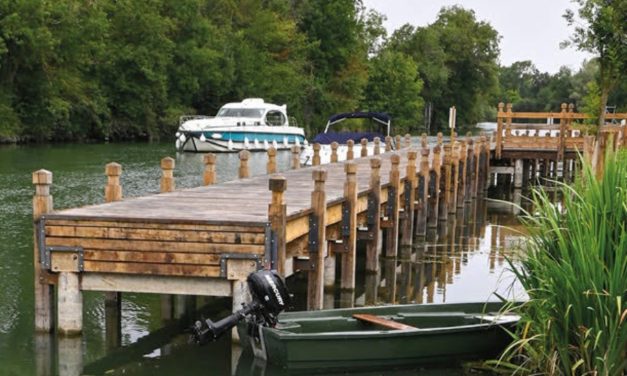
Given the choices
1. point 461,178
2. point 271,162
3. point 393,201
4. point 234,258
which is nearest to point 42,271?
point 234,258

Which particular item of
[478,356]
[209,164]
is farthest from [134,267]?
[209,164]

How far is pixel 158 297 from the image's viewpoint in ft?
44.0

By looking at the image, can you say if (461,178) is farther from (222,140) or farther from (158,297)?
(222,140)

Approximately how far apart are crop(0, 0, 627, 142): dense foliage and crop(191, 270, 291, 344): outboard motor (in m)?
27.2

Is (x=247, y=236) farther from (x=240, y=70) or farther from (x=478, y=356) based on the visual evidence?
(x=240, y=70)

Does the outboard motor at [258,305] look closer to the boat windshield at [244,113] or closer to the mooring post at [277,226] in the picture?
the mooring post at [277,226]

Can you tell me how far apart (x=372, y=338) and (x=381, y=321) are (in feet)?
1.90

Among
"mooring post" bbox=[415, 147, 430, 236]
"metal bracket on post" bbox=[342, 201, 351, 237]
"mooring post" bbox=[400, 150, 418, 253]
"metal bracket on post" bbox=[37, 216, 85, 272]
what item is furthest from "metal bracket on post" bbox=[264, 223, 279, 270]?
"mooring post" bbox=[415, 147, 430, 236]

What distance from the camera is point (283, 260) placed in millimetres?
9914

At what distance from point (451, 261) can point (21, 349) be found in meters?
9.52

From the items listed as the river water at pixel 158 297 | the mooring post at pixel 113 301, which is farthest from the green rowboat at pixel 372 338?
the mooring post at pixel 113 301

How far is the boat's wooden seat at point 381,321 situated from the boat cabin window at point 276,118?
4628 cm

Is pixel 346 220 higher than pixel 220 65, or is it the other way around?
pixel 220 65

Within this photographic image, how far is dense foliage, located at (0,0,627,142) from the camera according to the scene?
5312 centimetres
